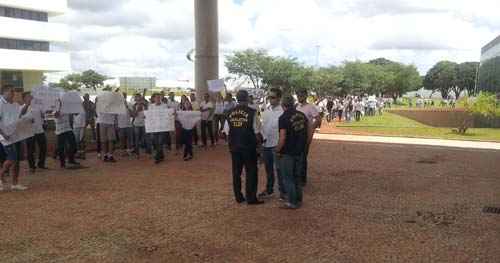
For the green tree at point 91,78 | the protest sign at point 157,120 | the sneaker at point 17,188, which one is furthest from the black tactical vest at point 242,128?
the green tree at point 91,78

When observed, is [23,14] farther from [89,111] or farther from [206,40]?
→ [89,111]

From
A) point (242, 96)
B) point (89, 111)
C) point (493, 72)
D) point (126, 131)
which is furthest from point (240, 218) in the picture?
point (493, 72)

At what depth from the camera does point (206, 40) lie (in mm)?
18781

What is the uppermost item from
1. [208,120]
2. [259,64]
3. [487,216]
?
[259,64]

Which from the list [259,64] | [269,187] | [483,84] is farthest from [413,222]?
[259,64]

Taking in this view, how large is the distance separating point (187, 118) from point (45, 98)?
3670mm

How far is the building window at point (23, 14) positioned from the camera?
170 feet

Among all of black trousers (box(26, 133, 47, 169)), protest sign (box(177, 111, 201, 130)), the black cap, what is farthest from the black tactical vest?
protest sign (box(177, 111, 201, 130))

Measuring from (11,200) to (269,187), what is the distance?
166 inches

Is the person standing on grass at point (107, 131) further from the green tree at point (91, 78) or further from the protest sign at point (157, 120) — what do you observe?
the green tree at point (91, 78)

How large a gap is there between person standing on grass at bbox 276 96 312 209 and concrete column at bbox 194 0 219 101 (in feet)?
39.7

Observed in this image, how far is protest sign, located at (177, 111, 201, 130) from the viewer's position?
41.7 feet

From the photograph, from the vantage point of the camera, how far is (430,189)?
8.99 m

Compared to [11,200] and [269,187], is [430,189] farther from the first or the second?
[11,200]
